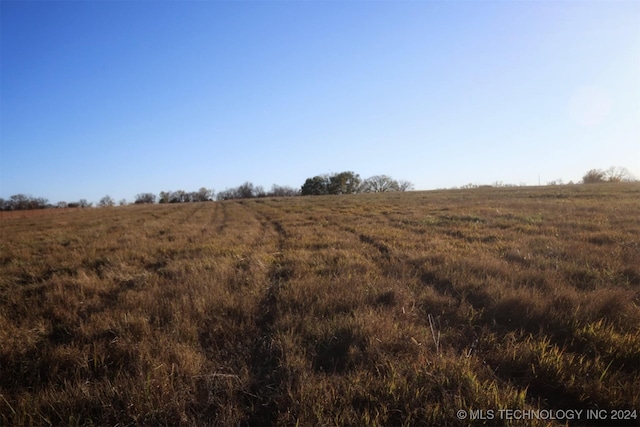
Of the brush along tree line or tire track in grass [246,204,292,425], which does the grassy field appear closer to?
tire track in grass [246,204,292,425]

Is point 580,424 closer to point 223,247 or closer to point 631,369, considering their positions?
point 631,369

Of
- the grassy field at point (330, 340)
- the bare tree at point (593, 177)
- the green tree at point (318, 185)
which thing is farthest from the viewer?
the green tree at point (318, 185)

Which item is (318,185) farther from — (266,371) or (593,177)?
(266,371)

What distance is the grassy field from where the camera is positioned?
7.63 ft

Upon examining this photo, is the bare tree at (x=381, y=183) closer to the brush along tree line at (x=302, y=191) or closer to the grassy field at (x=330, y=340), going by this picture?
the brush along tree line at (x=302, y=191)

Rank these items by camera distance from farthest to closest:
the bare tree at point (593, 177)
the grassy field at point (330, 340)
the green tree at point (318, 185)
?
Result: the green tree at point (318, 185) < the bare tree at point (593, 177) < the grassy field at point (330, 340)

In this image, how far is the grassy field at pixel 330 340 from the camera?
7.63ft

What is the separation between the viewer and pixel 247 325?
3643 millimetres

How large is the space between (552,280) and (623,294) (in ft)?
2.55

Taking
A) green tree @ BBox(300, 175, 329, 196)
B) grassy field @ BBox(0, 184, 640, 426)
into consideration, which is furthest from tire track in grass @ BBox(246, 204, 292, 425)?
green tree @ BBox(300, 175, 329, 196)

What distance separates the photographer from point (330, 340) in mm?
3229

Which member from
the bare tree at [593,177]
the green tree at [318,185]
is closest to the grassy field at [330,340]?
the bare tree at [593,177]

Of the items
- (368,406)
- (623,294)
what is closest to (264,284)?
(368,406)

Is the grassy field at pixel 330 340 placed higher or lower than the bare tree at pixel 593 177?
lower
